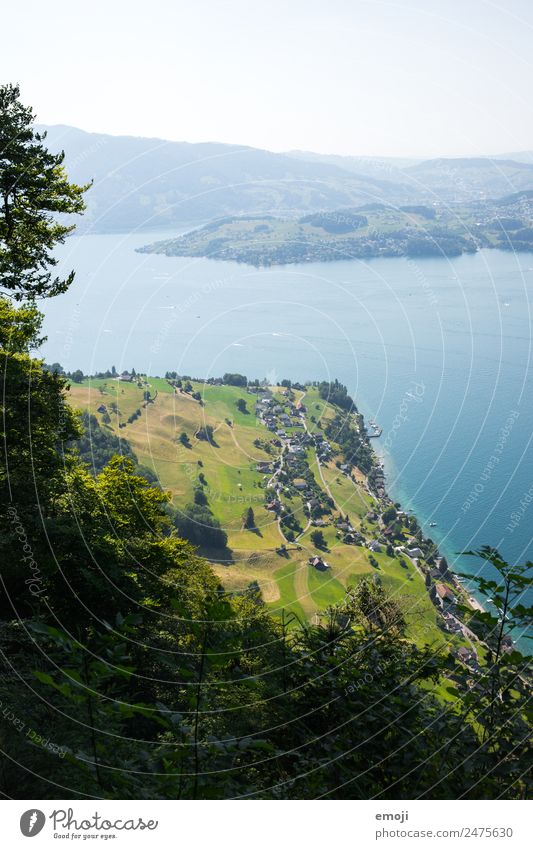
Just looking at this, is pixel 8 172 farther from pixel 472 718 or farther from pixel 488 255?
pixel 488 255

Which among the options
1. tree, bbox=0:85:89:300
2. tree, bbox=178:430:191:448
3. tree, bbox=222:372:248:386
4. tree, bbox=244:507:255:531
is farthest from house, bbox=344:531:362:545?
tree, bbox=0:85:89:300

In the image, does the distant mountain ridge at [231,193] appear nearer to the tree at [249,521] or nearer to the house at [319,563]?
the tree at [249,521]

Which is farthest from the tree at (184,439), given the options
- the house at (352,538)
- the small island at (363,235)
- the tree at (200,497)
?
the small island at (363,235)

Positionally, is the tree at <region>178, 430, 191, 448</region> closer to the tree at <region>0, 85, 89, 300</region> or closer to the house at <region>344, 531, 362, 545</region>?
the house at <region>344, 531, 362, 545</region>

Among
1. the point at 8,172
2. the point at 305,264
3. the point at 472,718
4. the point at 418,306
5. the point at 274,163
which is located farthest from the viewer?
the point at 274,163
